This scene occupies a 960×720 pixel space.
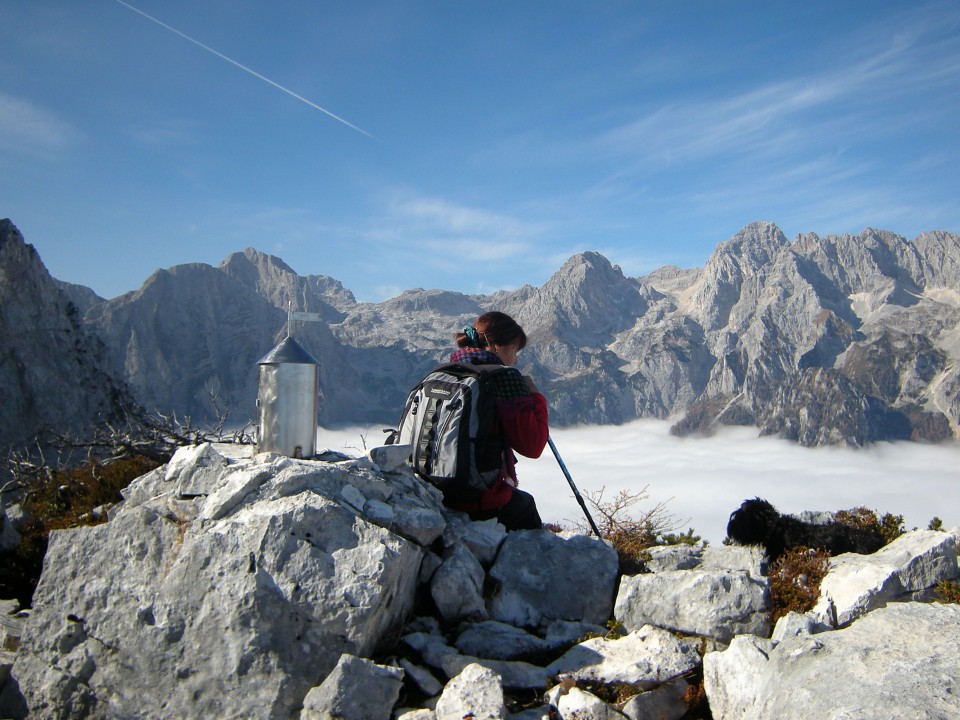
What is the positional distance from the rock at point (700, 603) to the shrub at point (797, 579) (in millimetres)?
241

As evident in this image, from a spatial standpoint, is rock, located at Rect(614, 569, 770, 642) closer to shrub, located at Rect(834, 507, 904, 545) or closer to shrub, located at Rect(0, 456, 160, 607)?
shrub, located at Rect(834, 507, 904, 545)

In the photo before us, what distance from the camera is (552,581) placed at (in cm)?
653

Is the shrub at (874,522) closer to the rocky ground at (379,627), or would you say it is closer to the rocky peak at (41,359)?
the rocky ground at (379,627)

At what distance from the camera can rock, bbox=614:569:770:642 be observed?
5590 mm

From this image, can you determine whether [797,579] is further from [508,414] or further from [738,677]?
[508,414]

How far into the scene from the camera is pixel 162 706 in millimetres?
4859

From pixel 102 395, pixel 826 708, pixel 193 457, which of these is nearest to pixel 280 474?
pixel 193 457

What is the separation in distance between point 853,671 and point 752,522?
13.0 feet

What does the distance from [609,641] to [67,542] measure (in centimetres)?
438

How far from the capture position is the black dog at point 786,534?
7.68 m

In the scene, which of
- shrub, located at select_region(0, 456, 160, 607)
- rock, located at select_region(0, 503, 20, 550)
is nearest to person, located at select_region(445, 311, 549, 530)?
shrub, located at select_region(0, 456, 160, 607)

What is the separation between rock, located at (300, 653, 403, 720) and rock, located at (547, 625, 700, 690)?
1.33 m

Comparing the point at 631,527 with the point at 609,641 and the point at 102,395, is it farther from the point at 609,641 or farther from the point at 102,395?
the point at 102,395

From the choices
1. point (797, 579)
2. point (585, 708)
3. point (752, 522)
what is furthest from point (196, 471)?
point (752, 522)
